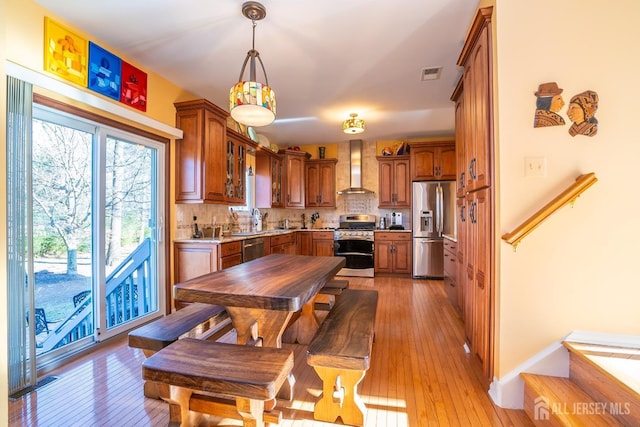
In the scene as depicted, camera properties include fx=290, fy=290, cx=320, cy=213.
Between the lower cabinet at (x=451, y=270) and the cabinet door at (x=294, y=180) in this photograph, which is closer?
the lower cabinet at (x=451, y=270)

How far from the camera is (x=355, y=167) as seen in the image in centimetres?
604

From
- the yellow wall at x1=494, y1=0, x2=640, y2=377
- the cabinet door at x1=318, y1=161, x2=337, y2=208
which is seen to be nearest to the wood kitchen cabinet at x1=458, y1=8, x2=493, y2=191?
the yellow wall at x1=494, y1=0, x2=640, y2=377

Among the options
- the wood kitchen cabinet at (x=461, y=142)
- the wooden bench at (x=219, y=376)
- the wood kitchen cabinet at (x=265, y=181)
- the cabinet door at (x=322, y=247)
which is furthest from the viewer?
the cabinet door at (x=322, y=247)

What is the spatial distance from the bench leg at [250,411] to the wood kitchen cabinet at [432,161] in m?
4.80

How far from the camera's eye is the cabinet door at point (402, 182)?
18.7ft

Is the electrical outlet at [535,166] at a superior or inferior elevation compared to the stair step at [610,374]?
superior

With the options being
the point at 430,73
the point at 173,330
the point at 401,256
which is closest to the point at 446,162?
the point at 401,256

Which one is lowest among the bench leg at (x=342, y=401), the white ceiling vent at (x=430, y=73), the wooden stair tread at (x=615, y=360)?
the bench leg at (x=342, y=401)

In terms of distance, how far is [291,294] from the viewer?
4.86 feet

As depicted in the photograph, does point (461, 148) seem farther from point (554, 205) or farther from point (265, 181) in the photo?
point (265, 181)

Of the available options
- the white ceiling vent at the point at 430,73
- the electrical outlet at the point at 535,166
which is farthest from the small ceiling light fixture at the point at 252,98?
the white ceiling vent at the point at 430,73

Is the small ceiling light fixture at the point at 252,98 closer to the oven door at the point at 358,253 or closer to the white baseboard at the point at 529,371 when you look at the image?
the white baseboard at the point at 529,371

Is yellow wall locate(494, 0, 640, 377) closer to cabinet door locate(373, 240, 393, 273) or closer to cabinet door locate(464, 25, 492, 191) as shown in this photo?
cabinet door locate(464, 25, 492, 191)

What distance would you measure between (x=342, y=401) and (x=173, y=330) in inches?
44.6
